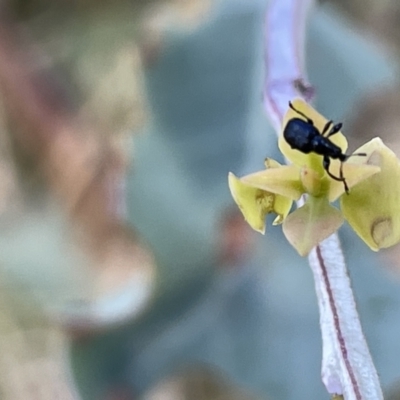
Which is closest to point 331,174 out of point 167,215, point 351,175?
point 351,175

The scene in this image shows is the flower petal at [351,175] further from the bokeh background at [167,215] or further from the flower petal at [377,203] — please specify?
the bokeh background at [167,215]

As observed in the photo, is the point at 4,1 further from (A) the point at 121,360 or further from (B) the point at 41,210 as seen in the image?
(A) the point at 121,360

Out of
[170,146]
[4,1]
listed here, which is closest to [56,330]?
[170,146]

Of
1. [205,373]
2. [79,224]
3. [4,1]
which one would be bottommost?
[205,373]

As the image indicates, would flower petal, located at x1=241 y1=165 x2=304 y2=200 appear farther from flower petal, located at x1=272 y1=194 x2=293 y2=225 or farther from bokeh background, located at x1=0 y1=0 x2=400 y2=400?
bokeh background, located at x1=0 y1=0 x2=400 y2=400

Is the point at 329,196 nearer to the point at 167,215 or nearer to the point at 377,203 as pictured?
the point at 377,203

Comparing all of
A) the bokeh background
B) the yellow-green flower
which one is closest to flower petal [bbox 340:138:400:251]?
the yellow-green flower
